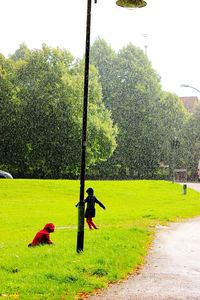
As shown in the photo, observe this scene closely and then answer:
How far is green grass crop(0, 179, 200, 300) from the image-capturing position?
8797 millimetres

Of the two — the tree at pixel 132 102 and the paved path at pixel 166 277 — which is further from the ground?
the tree at pixel 132 102

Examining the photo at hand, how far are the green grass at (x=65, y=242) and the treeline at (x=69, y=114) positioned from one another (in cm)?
1992

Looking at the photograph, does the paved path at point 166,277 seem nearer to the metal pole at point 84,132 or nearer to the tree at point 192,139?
the metal pole at point 84,132

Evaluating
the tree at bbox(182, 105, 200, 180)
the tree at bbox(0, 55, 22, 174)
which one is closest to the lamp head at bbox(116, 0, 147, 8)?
the tree at bbox(0, 55, 22, 174)

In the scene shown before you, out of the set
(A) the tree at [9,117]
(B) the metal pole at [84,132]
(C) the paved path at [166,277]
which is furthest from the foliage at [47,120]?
(B) the metal pole at [84,132]

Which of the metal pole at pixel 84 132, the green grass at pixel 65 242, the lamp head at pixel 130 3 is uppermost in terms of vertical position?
the lamp head at pixel 130 3

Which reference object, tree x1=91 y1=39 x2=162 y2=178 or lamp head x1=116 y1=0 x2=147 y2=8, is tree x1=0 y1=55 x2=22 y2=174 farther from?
lamp head x1=116 y1=0 x2=147 y2=8

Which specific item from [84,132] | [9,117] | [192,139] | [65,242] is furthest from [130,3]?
[192,139]

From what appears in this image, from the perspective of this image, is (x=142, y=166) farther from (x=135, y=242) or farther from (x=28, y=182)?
(x=135, y=242)

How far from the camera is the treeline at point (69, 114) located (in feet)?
189

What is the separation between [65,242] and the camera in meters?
13.8

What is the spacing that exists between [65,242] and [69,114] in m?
44.7

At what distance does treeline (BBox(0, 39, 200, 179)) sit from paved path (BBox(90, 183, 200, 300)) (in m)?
42.2

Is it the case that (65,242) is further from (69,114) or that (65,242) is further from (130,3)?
(69,114)
